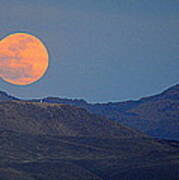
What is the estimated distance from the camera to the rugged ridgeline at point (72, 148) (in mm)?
108312

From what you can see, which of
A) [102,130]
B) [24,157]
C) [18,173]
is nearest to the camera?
[18,173]

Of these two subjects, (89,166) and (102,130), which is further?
(102,130)

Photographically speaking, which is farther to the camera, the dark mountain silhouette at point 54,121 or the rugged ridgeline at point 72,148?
the dark mountain silhouette at point 54,121

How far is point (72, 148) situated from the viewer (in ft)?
443

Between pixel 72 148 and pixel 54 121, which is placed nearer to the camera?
pixel 72 148

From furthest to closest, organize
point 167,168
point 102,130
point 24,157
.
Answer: point 102,130 → point 24,157 → point 167,168

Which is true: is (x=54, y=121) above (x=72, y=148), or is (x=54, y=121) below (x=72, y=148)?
above

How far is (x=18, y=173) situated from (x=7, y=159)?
1683 cm

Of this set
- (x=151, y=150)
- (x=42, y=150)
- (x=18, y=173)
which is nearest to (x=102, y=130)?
(x=151, y=150)

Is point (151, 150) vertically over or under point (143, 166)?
over

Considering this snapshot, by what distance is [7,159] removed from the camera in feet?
382

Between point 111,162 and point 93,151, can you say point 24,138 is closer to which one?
point 93,151

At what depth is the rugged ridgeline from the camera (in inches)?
4264

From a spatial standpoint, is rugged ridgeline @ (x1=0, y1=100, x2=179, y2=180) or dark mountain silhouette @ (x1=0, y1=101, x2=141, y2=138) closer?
rugged ridgeline @ (x1=0, y1=100, x2=179, y2=180)
